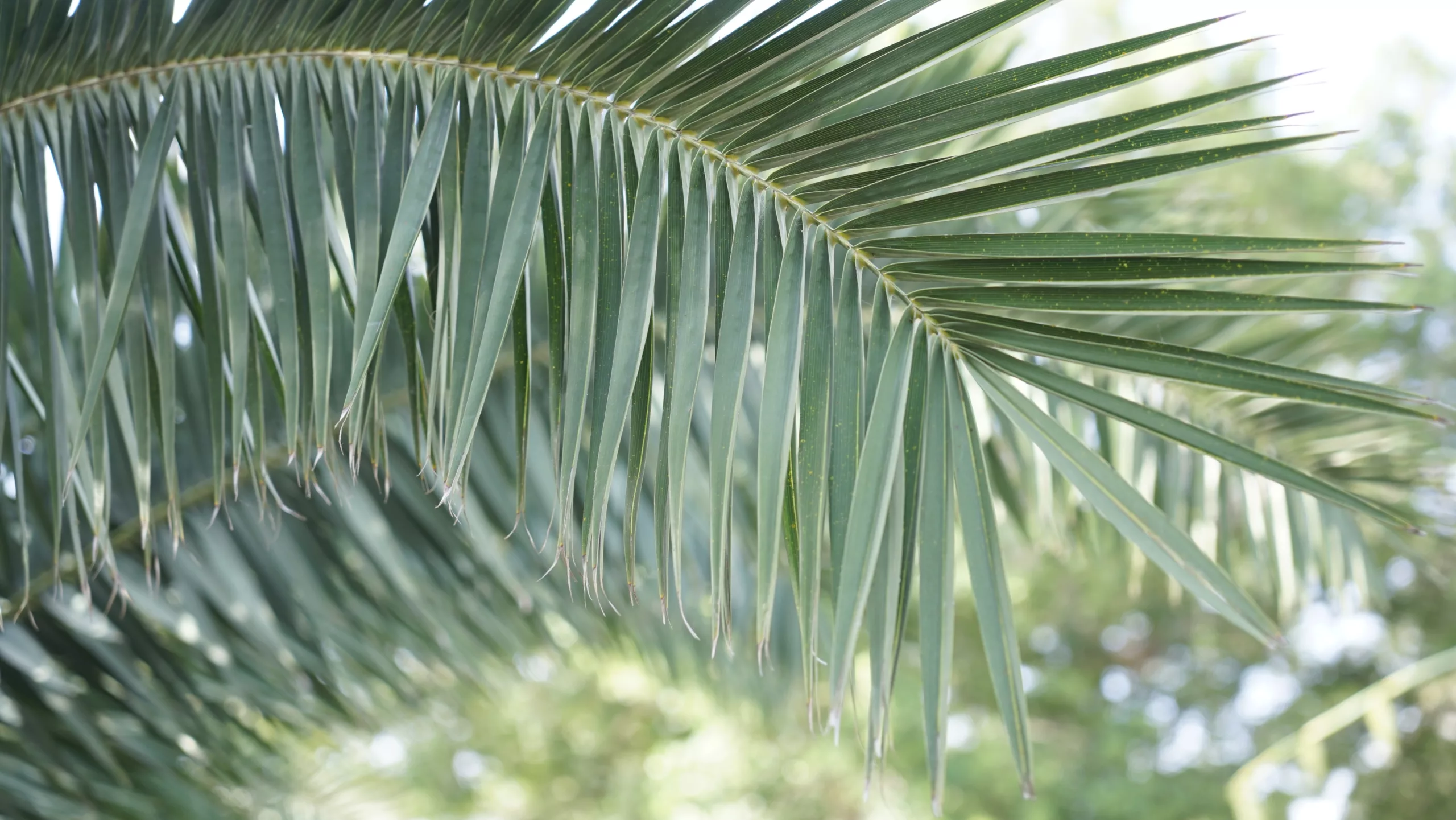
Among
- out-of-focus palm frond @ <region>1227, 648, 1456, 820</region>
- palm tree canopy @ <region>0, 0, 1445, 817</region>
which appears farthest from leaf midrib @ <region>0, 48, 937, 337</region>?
out-of-focus palm frond @ <region>1227, 648, 1456, 820</region>

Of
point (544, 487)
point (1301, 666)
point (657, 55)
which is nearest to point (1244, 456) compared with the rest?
point (657, 55)

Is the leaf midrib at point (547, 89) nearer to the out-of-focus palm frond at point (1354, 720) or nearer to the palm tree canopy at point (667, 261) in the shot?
the palm tree canopy at point (667, 261)

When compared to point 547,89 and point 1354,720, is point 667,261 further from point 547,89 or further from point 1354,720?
point 1354,720

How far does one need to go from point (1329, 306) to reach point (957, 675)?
6103 mm

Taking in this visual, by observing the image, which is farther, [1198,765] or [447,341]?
[1198,765]

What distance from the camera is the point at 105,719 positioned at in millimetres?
1203

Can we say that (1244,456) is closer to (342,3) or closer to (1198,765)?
(342,3)

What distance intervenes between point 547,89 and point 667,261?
153 millimetres

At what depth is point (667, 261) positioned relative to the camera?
70 centimetres

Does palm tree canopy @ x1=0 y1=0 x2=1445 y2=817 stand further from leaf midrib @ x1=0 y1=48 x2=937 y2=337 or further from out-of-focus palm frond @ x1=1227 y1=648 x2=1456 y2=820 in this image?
out-of-focus palm frond @ x1=1227 y1=648 x2=1456 y2=820

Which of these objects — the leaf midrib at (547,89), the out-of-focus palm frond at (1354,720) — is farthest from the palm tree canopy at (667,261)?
the out-of-focus palm frond at (1354,720)

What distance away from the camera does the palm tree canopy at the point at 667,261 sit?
1.90 feet

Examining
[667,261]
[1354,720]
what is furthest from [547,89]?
[1354,720]

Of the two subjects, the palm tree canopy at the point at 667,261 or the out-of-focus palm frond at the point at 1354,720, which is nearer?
the palm tree canopy at the point at 667,261
